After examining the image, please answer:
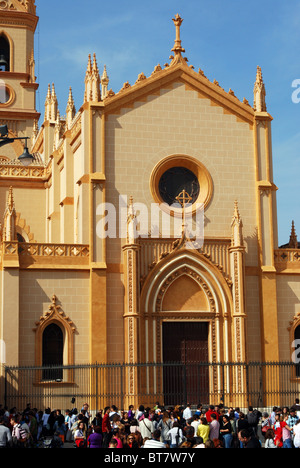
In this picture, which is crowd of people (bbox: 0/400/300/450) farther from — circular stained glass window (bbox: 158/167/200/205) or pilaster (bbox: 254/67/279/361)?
circular stained glass window (bbox: 158/167/200/205)

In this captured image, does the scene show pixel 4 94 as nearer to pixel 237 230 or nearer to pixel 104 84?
pixel 104 84

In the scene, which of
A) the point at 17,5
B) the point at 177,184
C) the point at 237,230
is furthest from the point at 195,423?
the point at 17,5

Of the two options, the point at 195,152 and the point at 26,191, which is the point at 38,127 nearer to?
the point at 26,191

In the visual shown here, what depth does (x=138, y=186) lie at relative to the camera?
36.0 m

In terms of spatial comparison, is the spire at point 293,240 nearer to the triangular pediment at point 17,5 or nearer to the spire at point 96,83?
the spire at point 96,83

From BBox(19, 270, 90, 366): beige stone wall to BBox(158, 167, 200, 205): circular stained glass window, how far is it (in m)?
5.14

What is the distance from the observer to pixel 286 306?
3650cm

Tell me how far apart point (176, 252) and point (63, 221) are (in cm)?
613

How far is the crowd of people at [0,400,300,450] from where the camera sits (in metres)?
18.2

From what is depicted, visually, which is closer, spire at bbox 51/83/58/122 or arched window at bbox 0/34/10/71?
spire at bbox 51/83/58/122

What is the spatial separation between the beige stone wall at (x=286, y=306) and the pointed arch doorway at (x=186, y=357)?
3193 mm

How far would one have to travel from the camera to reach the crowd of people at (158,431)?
59.8 ft

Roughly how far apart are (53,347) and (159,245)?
5.90m

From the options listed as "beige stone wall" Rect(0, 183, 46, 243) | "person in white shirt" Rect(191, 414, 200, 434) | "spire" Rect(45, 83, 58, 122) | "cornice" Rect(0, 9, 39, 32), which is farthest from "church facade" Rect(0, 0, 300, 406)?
"cornice" Rect(0, 9, 39, 32)
